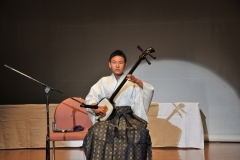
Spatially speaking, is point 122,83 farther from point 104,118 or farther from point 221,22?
point 221,22

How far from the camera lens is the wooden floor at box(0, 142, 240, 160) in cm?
507

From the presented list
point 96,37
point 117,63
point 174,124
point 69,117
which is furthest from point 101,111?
point 96,37

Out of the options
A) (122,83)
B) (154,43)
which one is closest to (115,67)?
(122,83)

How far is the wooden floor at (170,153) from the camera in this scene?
5066 millimetres

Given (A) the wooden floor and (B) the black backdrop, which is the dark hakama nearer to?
(A) the wooden floor

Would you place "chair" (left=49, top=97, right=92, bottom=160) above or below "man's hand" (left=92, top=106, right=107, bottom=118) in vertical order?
below

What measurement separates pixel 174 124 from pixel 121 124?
223 cm

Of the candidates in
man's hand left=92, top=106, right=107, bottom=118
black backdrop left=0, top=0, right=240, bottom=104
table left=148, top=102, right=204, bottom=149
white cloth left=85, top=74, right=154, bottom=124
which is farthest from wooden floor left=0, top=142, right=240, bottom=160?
man's hand left=92, top=106, right=107, bottom=118

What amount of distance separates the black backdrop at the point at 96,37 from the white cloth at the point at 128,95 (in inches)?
98.1

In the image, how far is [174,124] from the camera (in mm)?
5758

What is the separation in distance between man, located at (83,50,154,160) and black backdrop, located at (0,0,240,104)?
2519 millimetres

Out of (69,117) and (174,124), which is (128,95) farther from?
(174,124)

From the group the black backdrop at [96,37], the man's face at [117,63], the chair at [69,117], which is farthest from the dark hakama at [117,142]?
the black backdrop at [96,37]

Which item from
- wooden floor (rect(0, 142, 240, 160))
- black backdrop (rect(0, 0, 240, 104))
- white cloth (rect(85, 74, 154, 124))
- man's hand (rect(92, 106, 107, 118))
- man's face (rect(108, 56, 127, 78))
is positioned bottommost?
wooden floor (rect(0, 142, 240, 160))
